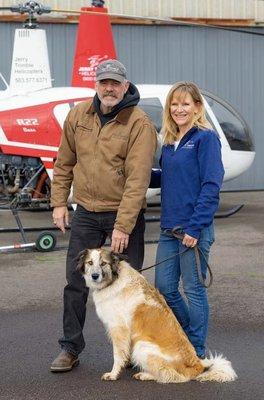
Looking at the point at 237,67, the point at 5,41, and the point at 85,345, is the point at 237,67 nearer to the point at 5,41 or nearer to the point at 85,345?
the point at 5,41

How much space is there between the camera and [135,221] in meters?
4.82

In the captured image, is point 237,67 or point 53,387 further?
point 237,67

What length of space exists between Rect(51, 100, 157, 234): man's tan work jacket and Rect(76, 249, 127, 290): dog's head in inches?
8.3

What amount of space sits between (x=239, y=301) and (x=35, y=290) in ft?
6.47

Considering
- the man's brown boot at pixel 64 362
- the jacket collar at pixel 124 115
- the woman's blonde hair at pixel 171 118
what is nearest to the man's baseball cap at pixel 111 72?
the jacket collar at pixel 124 115

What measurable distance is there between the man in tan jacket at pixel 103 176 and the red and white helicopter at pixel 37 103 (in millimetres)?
4811

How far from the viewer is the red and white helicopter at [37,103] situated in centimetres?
1014

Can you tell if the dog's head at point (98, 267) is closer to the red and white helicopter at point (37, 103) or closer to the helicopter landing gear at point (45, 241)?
the helicopter landing gear at point (45, 241)

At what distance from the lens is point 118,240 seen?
4797 millimetres

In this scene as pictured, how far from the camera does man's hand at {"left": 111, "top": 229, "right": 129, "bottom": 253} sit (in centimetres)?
479

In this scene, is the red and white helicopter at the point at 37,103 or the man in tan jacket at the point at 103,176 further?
the red and white helicopter at the point at 37,103

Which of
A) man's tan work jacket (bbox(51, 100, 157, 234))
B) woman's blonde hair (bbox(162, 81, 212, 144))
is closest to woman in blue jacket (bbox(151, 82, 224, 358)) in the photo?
woman's blonde hair (bbox(162, 81, 212, 144))

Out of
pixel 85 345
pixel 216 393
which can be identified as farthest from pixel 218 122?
pixel 216 393

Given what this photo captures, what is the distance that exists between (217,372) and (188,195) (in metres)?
1.12
